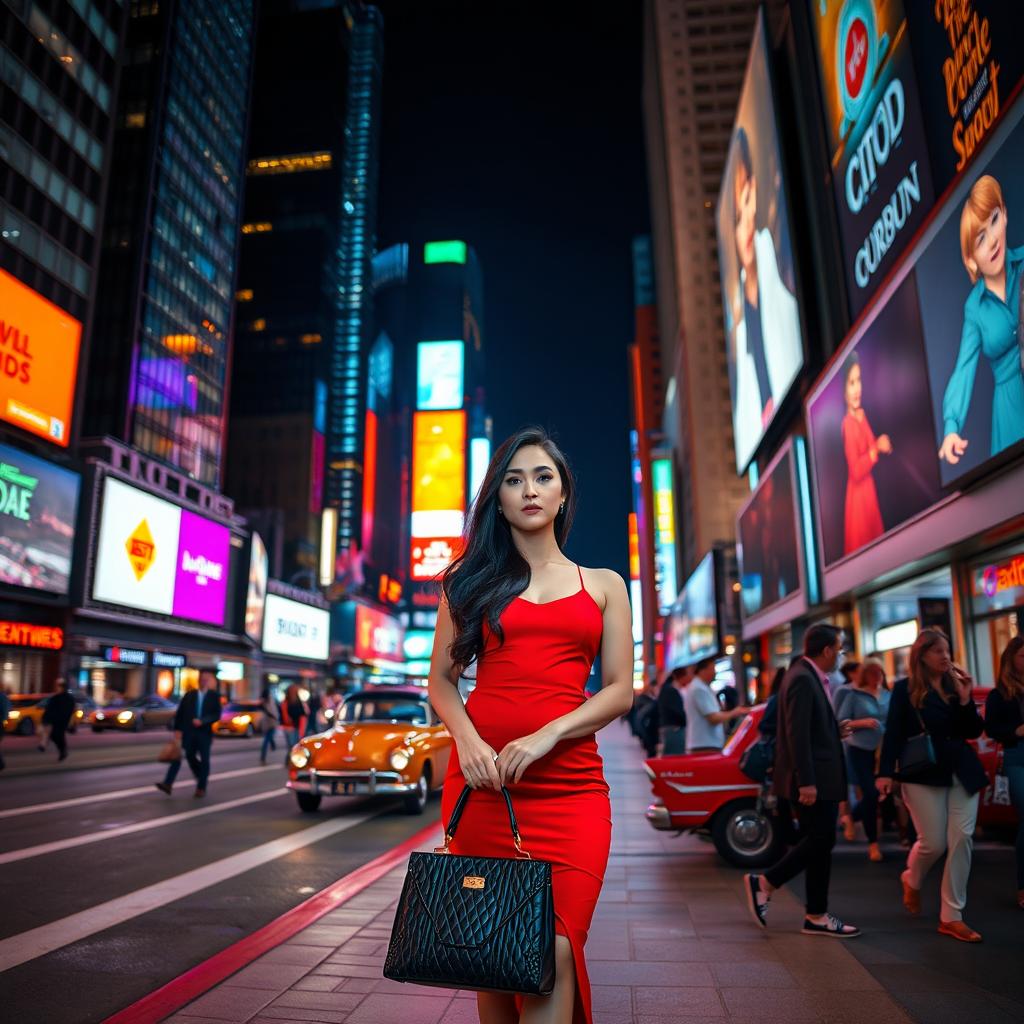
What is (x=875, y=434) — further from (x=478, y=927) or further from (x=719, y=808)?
(x=478, y=927)

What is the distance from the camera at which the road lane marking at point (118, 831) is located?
27.9ft

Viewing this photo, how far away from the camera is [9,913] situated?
6105 mm

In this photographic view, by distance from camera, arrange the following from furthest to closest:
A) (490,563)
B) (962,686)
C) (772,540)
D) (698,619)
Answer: (698,619)
(772,540)
(962,686)
(490,563)

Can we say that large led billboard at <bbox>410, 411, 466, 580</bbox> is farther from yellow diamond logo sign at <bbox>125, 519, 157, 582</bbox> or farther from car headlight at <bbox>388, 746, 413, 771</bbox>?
car headlight at <bbox>388, 746, 413, 771</bbox>

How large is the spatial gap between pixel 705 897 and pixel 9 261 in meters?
39.5

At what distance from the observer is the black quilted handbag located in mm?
1906

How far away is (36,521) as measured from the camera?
35.2 metres

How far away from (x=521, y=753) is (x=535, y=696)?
0.71 ft

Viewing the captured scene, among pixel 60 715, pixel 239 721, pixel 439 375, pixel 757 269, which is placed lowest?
pixel 239 721

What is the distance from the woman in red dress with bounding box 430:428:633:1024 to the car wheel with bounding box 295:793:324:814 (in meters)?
10.5

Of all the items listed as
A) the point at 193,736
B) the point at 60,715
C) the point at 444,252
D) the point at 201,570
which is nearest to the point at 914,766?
the point at 193,736

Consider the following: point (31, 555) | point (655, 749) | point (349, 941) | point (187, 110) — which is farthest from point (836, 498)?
point (187, 110)

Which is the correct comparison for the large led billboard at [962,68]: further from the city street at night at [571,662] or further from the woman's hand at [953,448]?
the woman's hand at [953,448]

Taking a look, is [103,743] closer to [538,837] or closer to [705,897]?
[705,897]
